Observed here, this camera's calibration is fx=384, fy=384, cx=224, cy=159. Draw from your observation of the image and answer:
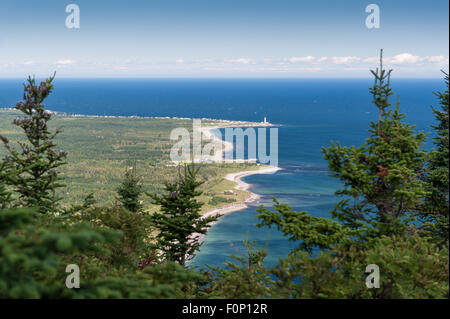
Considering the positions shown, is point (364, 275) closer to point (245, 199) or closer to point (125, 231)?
point (125, 231)

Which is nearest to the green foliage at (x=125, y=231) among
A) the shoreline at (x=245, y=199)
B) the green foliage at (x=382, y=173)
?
the green foliage at (x=382, y=173)

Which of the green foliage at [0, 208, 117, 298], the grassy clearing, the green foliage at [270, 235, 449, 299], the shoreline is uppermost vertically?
the green foliage at [0, 208, 117, 298]

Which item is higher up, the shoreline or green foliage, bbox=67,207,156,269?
green foliage, bbox=67,207,156,269

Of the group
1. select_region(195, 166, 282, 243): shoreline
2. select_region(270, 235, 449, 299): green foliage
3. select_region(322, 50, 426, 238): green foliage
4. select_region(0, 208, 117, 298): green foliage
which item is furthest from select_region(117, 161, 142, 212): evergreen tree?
select_region(195, 166, 282, 243): shoreline

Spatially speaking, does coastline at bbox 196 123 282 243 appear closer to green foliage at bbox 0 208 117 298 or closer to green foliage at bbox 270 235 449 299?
green foliage at bbox 270 235 449 299

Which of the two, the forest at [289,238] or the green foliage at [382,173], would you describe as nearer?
the forest at [289,238]

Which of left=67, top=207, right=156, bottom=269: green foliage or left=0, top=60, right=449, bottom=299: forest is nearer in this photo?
left=0, top=60, right=449, bottom=299: forest

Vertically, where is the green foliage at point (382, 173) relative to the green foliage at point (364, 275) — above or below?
above

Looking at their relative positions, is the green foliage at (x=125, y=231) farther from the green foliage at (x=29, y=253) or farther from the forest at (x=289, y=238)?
the green foliage at (x=29, y=253)

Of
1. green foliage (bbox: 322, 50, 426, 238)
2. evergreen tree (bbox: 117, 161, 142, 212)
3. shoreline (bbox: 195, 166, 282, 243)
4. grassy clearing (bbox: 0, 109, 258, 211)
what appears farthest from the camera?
grassy clearing (bbox: 0, 109, 258, 211)
